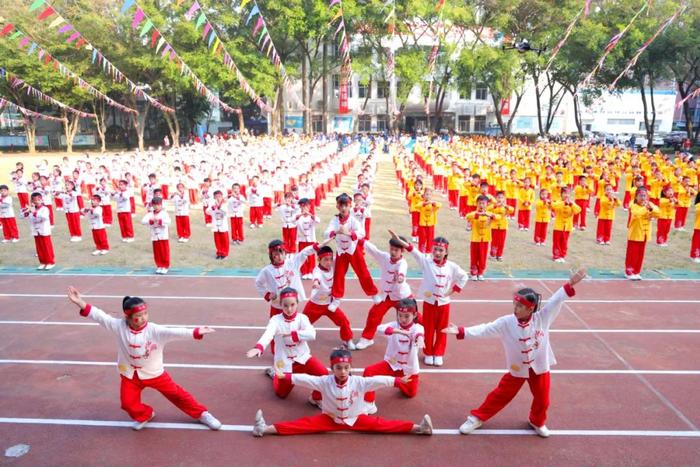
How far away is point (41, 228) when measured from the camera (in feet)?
35.2

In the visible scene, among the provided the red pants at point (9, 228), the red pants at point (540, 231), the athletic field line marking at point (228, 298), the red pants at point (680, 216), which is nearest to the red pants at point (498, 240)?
the red pants at point (540, 231)

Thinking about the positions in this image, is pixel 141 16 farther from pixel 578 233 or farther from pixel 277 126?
pixel 277 126

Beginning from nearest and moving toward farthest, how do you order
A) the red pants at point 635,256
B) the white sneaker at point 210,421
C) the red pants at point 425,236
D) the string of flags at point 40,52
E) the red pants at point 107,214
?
1. the white sneaker at point 210,421
2. the red pants at point 635,256
3. the red pants at point 425,236
4. the string of flags at point 40,52
5. the red pants at point 107,214

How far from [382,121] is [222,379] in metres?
50.4

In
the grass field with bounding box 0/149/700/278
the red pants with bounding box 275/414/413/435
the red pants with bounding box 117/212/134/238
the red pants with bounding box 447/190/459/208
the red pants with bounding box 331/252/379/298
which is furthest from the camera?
the red pants with bounding box 447/190/459/208

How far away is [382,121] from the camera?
5466cm

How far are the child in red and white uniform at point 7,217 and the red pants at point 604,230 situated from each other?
14078mm

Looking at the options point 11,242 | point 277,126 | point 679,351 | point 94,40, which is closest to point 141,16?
point 11,242

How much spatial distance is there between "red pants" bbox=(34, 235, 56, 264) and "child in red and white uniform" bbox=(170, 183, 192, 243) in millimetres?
2946

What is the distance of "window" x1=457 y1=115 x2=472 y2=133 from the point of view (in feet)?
178

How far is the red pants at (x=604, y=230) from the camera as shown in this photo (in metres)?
12.4

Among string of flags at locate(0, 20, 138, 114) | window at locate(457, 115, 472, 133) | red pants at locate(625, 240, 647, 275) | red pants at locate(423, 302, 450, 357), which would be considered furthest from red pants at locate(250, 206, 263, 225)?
window at locate(457, 115, 472, 133)

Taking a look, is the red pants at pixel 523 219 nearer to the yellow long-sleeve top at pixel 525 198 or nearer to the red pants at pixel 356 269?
the yellow long-sleeve top at pixel 525 198

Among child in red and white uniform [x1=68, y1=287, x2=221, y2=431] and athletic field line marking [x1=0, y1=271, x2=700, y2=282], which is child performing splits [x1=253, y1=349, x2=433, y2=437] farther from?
athletic field line marking [x1=0, y1=271, x2=700, y2=282]
